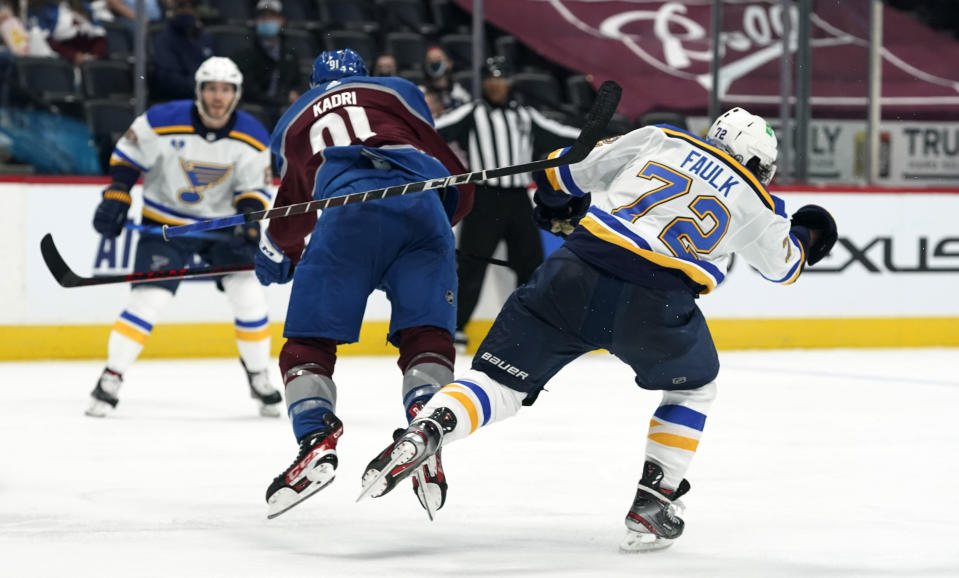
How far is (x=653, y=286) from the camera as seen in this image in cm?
306

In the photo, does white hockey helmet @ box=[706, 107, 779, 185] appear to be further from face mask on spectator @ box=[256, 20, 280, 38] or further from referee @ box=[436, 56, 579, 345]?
face mask on spectator @ box=[256, 20, 280, 38]

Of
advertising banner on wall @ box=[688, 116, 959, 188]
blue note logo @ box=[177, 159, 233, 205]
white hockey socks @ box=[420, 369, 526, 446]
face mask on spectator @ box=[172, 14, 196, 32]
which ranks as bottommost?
advertising banner on wall @ box=[688, 116, 959, 188]

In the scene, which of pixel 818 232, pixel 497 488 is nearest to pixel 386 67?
pixel 497 488

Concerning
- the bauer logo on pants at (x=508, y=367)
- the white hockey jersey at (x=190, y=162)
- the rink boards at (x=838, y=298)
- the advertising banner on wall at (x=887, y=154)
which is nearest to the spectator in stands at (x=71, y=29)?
the rink boards at (x=838, y=298)

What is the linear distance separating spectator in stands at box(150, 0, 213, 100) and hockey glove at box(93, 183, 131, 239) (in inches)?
86.5

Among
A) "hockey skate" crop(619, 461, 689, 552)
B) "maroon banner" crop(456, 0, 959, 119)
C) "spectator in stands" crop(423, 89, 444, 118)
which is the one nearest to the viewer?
"hockey skate" crop(619, 461, 689, 552)

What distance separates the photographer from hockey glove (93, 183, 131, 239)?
5.34 metres

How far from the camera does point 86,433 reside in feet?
15.9

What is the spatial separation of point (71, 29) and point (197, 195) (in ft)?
9.76

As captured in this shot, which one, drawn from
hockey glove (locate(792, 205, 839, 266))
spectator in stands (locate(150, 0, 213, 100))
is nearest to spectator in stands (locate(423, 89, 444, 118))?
spectator in stands (locate(150, 0, 213, 100))

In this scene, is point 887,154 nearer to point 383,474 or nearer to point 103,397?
point 103,397

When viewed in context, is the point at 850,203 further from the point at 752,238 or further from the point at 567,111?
the point at 752,238

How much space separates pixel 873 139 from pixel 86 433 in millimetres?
4804

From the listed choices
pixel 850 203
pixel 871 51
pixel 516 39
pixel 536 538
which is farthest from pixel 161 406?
pixel 516 39
